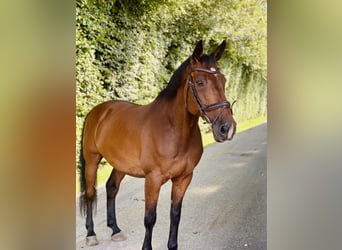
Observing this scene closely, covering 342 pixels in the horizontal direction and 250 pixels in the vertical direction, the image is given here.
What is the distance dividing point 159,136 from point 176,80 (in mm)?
216

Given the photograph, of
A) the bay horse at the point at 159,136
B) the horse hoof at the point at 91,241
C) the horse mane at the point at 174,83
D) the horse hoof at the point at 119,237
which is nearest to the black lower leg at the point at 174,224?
the bay horse at the point at 159,136

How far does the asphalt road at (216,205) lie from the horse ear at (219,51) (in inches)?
11.4

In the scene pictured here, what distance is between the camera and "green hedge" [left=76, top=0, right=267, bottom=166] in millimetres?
1397

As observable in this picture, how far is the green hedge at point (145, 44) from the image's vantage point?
1397 mm

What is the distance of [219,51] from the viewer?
139 cm

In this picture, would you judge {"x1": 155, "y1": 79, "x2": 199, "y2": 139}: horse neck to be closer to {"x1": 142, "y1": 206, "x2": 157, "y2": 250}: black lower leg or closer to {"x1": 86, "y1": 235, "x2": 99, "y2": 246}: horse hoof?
{"x1": 142, "y1": 206, "x2": 157, "y2": 250}: black lower leg

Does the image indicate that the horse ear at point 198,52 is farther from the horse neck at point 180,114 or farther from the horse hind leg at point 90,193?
the horse hind leg at point 90,193

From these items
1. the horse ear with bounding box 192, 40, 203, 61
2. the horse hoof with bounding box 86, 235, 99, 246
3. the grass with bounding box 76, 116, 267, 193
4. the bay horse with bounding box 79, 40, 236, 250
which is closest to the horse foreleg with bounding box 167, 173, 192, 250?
the bay horse with bounding box 79, 40, 236, 250

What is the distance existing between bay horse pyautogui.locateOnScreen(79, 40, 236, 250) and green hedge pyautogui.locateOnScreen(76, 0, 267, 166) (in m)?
0.05
